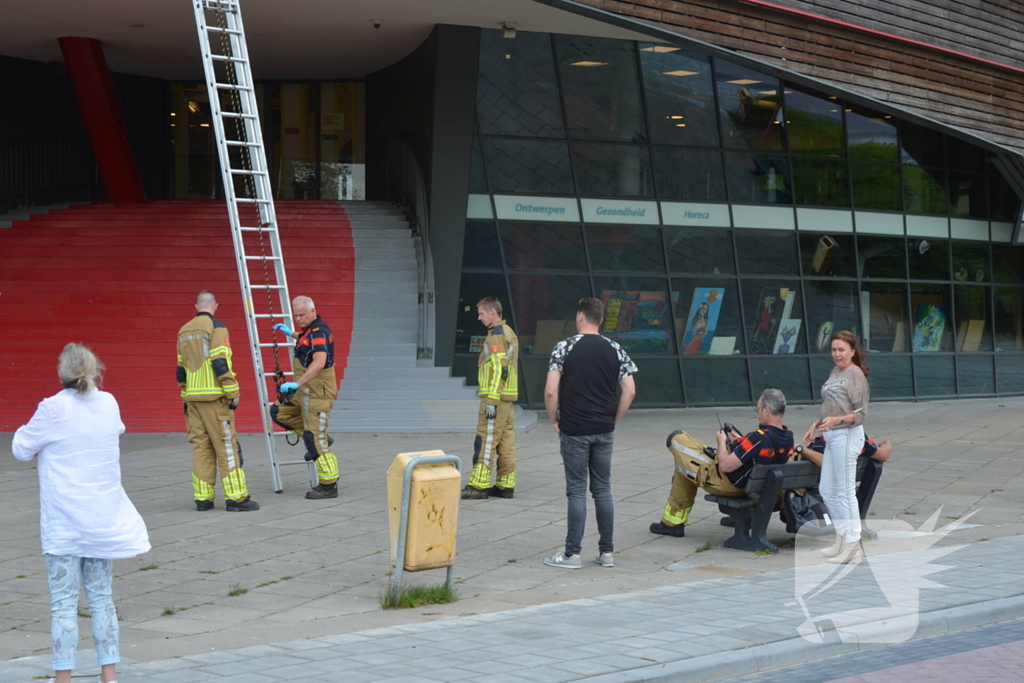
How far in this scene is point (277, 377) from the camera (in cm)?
1071

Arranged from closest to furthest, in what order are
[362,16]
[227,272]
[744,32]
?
[744,32] < [362,16] < [227,272]

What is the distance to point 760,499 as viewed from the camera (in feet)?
27.8

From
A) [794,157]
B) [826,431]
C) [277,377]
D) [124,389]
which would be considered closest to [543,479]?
[277,377]

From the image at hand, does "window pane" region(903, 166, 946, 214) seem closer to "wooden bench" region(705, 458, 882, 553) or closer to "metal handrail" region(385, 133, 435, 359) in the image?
"metal handrail" region(385, 133, 435, 359)

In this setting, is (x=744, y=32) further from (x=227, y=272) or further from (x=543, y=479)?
(x=227, y=272)

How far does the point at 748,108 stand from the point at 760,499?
13.9 m

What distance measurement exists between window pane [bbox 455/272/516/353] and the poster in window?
356 centimetres

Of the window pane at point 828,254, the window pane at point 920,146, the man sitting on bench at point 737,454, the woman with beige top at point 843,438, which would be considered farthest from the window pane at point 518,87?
the woman with beige top at point 843,438

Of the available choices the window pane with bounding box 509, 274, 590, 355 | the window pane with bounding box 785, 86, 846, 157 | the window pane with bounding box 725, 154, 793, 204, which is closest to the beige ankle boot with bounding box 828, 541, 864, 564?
the window pane with bounding box 509, 274, 590, 355

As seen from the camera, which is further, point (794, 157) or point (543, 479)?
point (794, 157)

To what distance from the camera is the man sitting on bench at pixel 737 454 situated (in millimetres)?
8445

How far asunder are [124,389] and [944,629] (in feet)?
41.2

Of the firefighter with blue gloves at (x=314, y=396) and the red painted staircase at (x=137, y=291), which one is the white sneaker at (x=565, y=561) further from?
the red painted staircase at (x=137, y=291)

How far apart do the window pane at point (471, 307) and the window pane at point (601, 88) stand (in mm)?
3063
